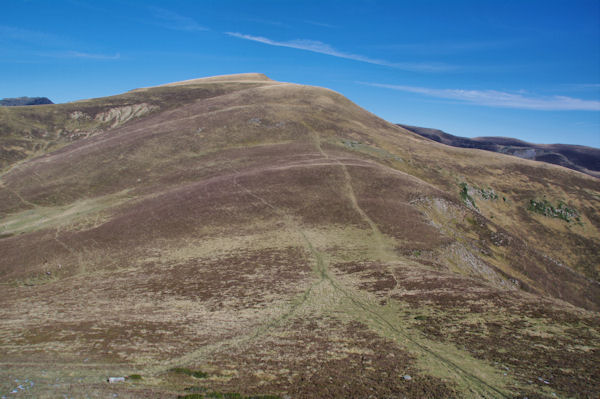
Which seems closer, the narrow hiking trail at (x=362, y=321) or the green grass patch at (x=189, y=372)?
the green grass patch at (x=189, y=372)

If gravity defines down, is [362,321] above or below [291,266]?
above

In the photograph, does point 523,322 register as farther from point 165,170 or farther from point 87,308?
point 165,170

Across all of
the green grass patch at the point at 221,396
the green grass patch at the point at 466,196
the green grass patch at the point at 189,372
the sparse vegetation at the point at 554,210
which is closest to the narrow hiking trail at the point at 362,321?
the green grass patch at the point at 189,372

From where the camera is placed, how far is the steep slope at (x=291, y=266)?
15.1 metres

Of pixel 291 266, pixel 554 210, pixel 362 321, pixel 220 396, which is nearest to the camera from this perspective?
pixel 220 396

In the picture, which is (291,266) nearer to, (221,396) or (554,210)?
(221,396)

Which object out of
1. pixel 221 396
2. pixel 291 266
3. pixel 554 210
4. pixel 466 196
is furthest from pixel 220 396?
pixel 554 210

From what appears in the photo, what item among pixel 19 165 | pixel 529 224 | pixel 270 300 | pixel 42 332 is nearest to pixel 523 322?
pixel 270 300

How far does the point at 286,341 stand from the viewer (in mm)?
18500

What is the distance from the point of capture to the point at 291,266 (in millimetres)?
33656

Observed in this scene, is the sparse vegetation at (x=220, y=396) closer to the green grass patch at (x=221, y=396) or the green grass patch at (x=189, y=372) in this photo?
Result: the green grass patch at (x=221, y=396)

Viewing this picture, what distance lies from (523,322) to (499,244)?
1341 inches

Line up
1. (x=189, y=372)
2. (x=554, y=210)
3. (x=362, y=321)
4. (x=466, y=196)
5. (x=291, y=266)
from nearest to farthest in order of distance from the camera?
(x=189, y=372) → (x=362, y=321) → (x=291, y=266) → (x=554, y=210) → (x=466, y=196)

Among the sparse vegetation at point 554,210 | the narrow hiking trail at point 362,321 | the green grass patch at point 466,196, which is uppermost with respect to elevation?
the green grass patch at point 466,196
